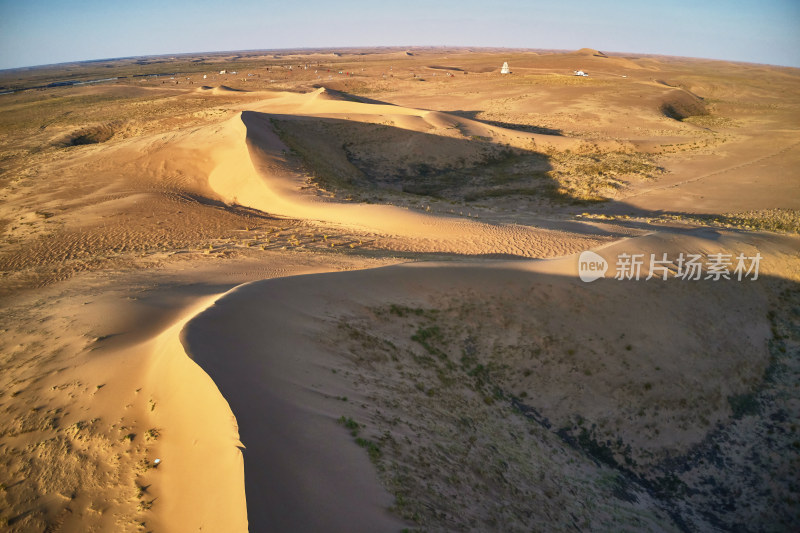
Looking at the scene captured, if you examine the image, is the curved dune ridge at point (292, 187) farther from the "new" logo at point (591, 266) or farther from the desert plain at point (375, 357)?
the "new" logo at point (591, 266)

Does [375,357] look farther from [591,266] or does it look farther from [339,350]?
[591,266]

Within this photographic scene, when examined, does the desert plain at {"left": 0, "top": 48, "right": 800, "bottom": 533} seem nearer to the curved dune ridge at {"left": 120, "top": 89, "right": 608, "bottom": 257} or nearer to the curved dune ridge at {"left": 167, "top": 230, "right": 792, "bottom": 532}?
the curved dune ridge at {"left": 167, "top": 230, "right": 792, "bottom": 532}

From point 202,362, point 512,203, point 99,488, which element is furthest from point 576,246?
point 99,488

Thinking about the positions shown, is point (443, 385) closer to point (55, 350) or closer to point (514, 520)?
point (514, 520)

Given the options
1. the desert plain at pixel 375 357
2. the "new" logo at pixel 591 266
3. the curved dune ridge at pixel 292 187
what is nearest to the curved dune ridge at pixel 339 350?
the desert plain at pixel 375 357

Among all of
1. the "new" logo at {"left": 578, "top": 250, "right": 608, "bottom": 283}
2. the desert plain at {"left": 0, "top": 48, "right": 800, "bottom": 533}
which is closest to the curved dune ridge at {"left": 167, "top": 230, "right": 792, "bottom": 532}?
the desert plain at {"left": 0, "top": 48, "right": 800, "bottom": 533}

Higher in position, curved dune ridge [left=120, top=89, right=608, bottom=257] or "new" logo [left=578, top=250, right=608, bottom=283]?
curved dune ridge [left=120, top=89, right=608, bottom=257]

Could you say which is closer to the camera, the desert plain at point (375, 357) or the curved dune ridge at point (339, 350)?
the curved dune ridge at point (339, 350)

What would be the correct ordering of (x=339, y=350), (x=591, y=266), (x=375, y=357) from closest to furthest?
(x=339, y=350) < (x=375, y=357) < (x=591, y=266)

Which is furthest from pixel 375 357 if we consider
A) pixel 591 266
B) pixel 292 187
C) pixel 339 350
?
pixel 292 187
